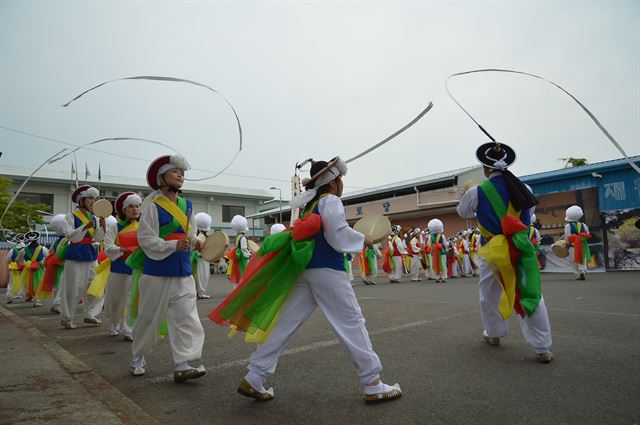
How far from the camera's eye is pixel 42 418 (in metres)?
2.69

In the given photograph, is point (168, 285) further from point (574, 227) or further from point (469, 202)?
point (574, 227)

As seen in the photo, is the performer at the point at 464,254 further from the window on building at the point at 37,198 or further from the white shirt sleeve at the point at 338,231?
the window on building at the point at 37,198

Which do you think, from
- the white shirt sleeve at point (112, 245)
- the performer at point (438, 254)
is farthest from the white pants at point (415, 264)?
the white shirt sleeve at point (112, 245)

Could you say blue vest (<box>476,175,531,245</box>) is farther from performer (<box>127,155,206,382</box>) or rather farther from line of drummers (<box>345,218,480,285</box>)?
line of drummers (<box>345,218,480,285</box>)

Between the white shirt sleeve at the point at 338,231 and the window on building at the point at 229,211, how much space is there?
3772 cm

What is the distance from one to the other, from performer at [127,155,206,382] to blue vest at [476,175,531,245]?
113 inches

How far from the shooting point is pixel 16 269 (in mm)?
13078

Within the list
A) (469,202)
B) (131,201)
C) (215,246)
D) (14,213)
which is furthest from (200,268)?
(14,213)

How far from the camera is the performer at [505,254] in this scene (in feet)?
12.9

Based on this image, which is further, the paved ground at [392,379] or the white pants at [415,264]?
the white pants at [415,264]

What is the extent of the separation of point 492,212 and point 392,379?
78.4 inches

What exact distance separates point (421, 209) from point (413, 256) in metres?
8.60

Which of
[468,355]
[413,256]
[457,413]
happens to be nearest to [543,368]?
[468,355]

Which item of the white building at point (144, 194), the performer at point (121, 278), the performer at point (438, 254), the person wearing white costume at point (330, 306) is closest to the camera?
the person wearing white costume at point (330, 306)
